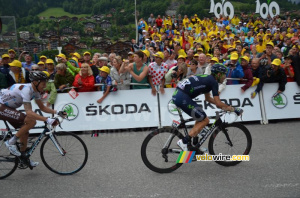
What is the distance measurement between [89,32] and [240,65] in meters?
29.4

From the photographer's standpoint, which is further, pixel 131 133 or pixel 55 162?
pixel 131 133

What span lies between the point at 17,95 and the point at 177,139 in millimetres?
2655

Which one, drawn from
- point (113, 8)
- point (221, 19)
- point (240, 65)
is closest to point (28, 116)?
point (240, 65)

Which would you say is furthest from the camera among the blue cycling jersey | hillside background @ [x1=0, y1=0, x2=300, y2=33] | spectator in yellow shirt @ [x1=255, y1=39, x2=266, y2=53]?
hillside background @ [x1=0, y1=0, x2=300, y2=33]

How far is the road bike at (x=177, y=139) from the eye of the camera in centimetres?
466

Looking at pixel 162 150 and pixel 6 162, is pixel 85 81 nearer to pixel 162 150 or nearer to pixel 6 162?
pixel 6 162

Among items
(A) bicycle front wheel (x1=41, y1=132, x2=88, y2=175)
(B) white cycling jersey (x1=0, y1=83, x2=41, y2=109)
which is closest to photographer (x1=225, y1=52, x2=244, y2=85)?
(A) bicycle front wheel (x1=41, y1=132, x2=88, y2=175)

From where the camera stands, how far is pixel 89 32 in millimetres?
34750

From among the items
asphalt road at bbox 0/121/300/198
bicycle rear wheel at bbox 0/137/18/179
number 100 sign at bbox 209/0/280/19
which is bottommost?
asphalt road at bbox 0/121/300/198

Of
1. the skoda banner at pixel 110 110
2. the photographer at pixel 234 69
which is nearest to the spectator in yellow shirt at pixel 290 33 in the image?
the photographer at pixel 234 69

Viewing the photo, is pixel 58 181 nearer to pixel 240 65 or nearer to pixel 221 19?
pixel 240 65

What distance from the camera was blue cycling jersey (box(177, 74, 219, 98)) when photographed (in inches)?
180

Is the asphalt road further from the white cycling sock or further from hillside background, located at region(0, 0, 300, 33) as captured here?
hillside background, located at region(0, 0, 300, 33)

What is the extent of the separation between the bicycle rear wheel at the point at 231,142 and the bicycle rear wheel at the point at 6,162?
3.22 m
